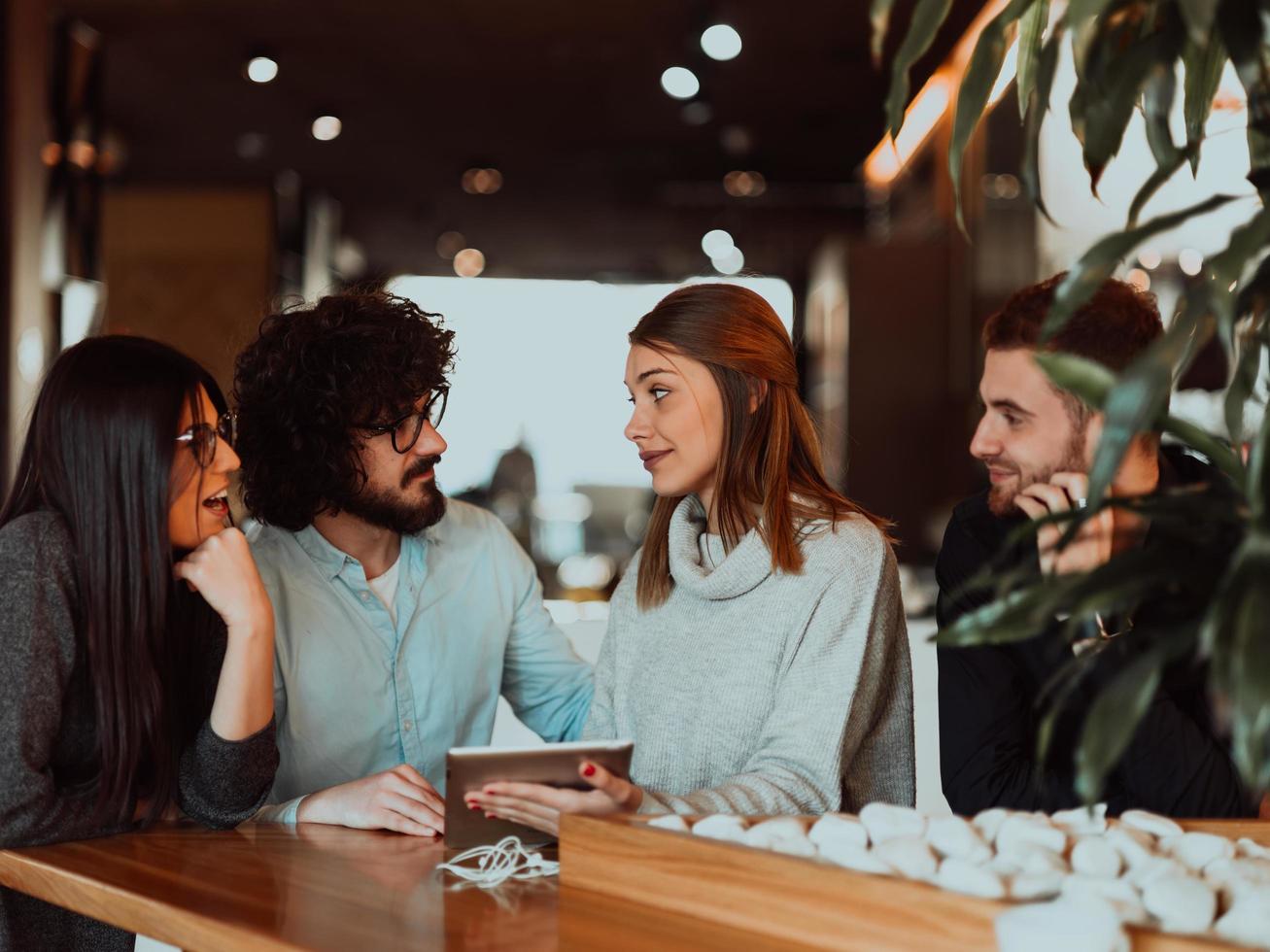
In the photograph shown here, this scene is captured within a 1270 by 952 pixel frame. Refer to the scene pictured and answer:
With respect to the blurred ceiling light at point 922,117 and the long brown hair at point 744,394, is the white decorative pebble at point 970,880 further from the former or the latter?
the blurred ceiling light at point 922,117

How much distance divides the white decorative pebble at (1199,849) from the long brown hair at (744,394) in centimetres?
80

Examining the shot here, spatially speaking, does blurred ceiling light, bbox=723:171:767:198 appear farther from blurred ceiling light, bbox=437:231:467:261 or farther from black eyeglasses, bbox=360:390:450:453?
black eyeglasses, bbox=360:390:450:453

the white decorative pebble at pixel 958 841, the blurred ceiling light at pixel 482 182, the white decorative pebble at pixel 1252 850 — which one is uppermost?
the blurred ceiling light at pixel 482 182

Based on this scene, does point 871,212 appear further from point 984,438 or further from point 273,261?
point 984,438

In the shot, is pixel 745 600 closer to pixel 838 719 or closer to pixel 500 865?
pixel 838 719

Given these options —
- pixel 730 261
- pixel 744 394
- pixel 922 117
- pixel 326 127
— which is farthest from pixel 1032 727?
pixel 730 261

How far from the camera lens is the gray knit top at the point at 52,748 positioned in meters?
1.67

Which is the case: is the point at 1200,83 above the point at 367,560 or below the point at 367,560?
above

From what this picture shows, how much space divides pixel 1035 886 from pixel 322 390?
155cm

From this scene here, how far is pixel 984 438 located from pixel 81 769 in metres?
1.35

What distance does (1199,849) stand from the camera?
1.28 meters

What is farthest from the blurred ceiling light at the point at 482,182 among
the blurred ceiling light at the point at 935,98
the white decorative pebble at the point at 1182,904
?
the white decorative pebble at the point at 1182,904

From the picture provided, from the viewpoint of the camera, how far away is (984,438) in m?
2.09

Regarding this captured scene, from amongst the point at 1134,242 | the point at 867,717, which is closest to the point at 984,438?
the point at 867,717
